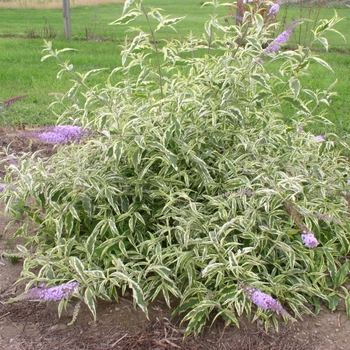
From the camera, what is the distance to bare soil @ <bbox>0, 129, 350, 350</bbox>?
2.15 metres

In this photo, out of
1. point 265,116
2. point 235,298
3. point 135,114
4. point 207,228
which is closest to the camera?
point 235,298

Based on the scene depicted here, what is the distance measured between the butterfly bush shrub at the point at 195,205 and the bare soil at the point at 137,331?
0.08m

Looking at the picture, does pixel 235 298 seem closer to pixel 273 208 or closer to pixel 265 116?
pixel 273 208

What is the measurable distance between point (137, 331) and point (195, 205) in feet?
2.34

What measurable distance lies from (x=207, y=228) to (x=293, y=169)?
2.54 feet

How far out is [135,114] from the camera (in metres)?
2.49

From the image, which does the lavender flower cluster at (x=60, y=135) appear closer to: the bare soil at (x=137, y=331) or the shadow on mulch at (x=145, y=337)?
the bare soil at (x=137, y=331)

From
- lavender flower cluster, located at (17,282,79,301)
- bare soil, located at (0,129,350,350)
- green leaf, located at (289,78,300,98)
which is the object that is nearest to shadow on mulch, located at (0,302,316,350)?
bare soil, located at (0,129,350,350)

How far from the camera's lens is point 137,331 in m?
2.22

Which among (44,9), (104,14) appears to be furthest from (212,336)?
(44,9)

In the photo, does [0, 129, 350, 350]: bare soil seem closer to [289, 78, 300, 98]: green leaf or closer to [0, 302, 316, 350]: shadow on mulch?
[0, 302, 316, 350]: shadow on mulch

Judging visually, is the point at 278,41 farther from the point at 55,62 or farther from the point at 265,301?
the point at 55,62

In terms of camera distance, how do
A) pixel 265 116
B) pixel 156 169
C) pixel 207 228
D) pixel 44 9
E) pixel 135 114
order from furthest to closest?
pixel 44 9 < pixel 265 116 < pixel 156 169 < pixel 135 114 < pixel 207 228

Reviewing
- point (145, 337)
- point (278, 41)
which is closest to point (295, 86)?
point (278, 41)
